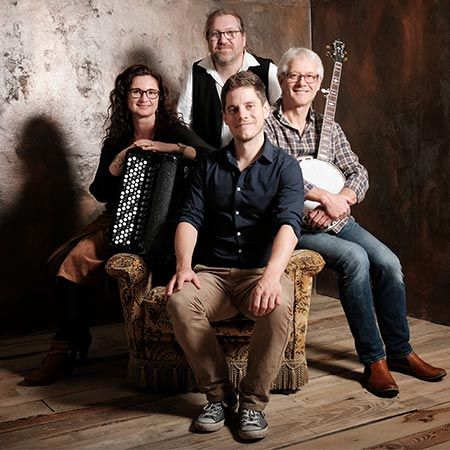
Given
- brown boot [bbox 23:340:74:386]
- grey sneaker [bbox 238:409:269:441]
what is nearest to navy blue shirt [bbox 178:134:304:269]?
grey sneaker [bbox 238:409:269:441]

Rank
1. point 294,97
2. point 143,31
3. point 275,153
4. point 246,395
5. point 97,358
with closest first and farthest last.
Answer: point 246,395 → point 275,153 → point 294,97 → point 97,358 → point 143,31

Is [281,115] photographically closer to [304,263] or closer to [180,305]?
[304,263]

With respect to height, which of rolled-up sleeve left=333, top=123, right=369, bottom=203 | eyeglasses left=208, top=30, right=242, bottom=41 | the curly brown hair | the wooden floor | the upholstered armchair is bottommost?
the wooden floor

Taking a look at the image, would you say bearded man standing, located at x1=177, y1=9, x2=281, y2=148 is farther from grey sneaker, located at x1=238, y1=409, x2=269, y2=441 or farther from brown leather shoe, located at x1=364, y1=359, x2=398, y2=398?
grey sneaker, located at x1=238, y1=409, x2=269, y2=441

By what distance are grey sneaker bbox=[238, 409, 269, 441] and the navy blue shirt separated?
0.61 metres

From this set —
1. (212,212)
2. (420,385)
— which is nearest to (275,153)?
(212,212)

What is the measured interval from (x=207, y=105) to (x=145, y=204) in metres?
0.84

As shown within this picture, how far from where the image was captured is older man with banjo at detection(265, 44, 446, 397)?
3.18 m

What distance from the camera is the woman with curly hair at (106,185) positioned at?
3361mm

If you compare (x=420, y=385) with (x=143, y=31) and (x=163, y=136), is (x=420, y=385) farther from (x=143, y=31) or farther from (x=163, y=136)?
(x=143, y=31)

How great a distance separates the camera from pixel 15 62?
4.03 meters

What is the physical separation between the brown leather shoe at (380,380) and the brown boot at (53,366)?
139cm

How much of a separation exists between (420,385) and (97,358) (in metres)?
1.64

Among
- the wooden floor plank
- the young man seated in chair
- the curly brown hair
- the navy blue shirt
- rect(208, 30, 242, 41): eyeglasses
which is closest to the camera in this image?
the wooden floor plank
